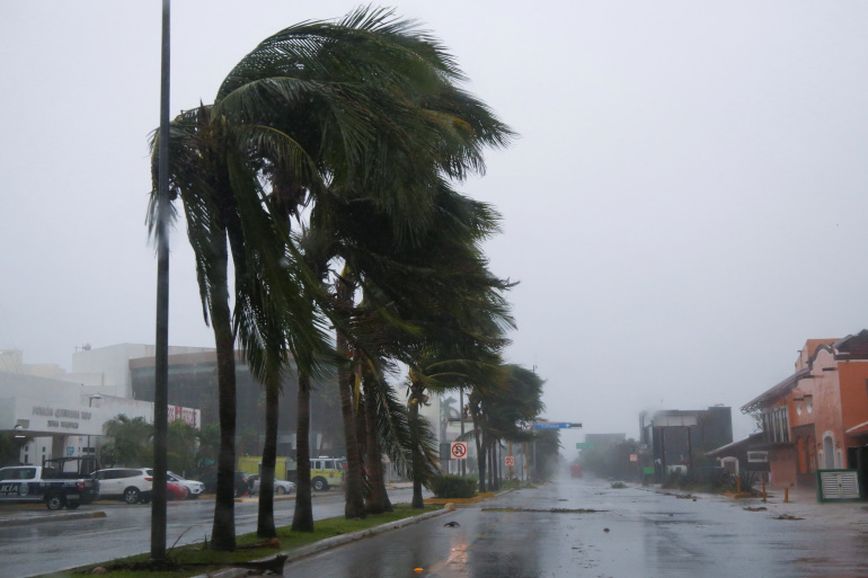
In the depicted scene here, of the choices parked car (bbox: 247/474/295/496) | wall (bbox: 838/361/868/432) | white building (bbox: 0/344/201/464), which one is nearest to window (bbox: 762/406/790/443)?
wall (bbox: 838/361/868/432)

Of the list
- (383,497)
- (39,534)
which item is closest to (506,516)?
(383,497)

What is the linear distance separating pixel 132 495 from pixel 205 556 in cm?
3140

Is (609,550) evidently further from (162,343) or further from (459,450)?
(459,450)

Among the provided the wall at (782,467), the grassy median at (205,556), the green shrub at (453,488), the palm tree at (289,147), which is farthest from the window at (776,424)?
the palm tree at (289,147)

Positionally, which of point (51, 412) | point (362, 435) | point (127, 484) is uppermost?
point (51, 412)

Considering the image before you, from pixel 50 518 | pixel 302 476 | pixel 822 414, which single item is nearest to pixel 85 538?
pixel 302 476

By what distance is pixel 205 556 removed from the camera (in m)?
14.3

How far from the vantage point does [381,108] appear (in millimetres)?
13773

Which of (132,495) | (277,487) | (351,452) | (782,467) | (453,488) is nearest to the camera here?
(351,452)

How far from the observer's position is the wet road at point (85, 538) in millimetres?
15711

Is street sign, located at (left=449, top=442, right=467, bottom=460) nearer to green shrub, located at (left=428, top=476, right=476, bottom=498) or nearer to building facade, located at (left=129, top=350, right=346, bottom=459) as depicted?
green shrub, located at (left=428, top=476, right=476, bottom=498)

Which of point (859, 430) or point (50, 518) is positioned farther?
point (859, 430)

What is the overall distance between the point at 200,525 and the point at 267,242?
14952 mm

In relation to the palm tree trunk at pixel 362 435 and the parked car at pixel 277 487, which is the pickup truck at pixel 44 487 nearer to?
the palm tree trunk at pixel 362 435
